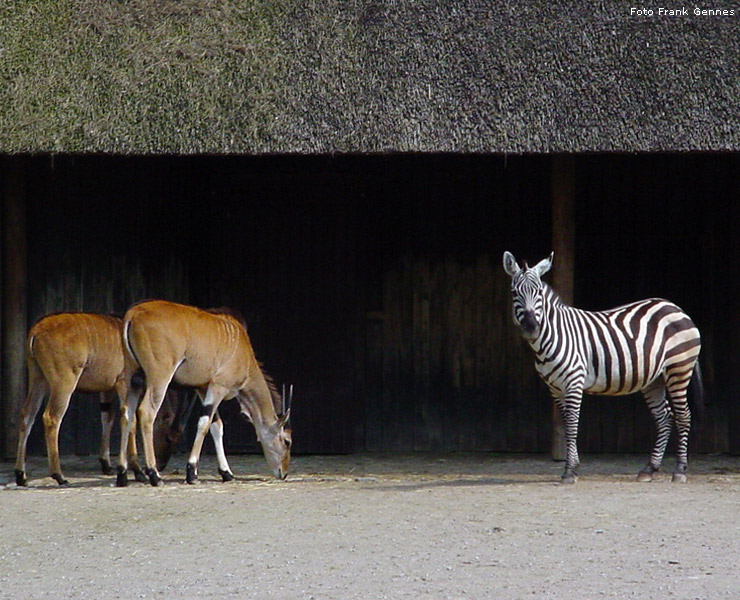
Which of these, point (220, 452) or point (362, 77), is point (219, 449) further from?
point (362, 77)

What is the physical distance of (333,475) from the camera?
1069 cm

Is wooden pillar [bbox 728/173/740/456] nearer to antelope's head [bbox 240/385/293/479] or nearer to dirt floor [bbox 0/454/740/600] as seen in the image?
dirt floor [bbox 0/454/740/600]

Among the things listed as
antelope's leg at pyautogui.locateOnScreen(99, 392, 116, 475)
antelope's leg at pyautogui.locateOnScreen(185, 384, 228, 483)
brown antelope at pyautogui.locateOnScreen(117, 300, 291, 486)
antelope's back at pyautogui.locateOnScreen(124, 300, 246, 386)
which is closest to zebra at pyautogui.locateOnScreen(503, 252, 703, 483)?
brown antelope at pyautogui.locateOnScreen(117, 300, 291, 486)

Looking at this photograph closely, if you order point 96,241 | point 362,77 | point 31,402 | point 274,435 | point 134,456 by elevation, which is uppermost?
point 362,77

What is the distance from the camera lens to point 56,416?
10.2 m

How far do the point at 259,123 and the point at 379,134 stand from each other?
3.28 feet

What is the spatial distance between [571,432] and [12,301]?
16.9 feet

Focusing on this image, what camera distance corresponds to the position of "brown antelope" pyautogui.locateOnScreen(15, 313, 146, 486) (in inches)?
399

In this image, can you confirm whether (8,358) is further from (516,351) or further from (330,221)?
(516,351)

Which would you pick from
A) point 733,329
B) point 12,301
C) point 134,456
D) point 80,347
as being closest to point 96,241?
point 12,301

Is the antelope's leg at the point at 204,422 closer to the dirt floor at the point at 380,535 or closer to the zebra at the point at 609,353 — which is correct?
the dirt floor at the point at 380,535

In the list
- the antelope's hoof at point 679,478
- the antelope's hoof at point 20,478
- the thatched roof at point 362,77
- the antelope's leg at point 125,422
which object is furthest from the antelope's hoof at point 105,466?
the antelope's hoof at point 679,478

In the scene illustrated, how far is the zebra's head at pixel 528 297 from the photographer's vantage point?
9.78 meters

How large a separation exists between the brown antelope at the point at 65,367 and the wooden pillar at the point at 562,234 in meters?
3.58
